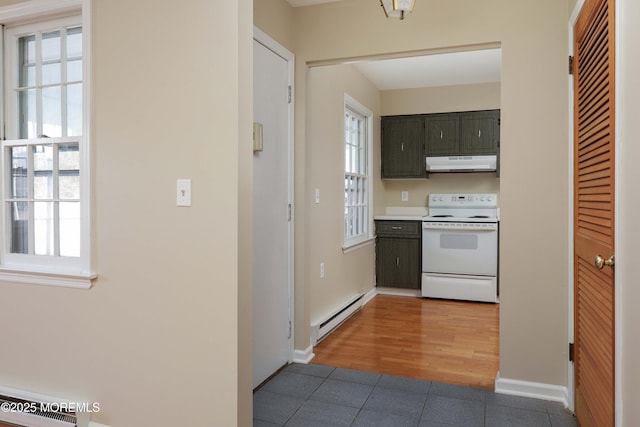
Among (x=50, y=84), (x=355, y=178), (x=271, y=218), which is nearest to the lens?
(x=50, y=84)

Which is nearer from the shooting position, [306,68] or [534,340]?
[534,340]

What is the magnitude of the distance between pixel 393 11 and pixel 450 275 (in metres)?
3.83

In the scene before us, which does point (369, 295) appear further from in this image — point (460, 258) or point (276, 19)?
point (276, 19)

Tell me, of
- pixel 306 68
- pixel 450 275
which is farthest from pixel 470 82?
pixel 306 68

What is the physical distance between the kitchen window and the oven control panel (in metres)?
0.96

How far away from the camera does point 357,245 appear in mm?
4918

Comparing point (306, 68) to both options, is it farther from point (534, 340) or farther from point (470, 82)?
point (470, 82)

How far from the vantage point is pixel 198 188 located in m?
1.94

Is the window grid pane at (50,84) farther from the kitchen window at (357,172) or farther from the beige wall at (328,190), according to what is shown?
the kitchen window at (357,172)

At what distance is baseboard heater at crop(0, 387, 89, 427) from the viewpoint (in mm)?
2164

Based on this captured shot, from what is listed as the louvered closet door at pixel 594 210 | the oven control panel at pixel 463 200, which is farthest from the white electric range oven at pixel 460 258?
the louvered closet door at pixel 594 210

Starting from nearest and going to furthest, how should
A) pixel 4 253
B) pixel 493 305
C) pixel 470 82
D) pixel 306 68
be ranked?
pixel 4 253 < pixel 306 68 < pixel 493 305 < pixel 470 82

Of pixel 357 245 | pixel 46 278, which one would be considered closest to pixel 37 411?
pixel 46 278

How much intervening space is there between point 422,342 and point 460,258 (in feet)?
5.62
